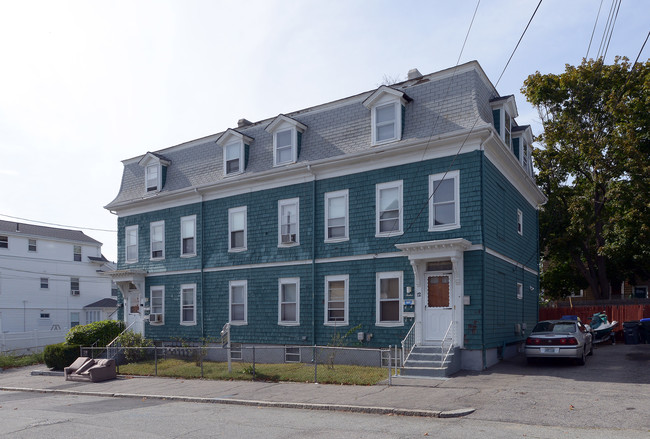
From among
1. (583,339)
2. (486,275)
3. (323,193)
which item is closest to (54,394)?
(323,193)

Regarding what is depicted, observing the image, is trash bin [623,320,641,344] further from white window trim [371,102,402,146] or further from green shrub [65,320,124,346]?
green shrub [65,320,124,346]

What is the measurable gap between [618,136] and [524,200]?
30.6ft

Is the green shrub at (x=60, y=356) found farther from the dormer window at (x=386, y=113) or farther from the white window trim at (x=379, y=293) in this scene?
the dormer window at (x=386, y=113)

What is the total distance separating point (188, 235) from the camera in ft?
82.2

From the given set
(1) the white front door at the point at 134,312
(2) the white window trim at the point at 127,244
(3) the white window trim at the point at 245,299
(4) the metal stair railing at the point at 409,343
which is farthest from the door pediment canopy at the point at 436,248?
(2) the white window trim at the point at 127,244

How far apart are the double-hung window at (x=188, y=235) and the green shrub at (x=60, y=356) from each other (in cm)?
595

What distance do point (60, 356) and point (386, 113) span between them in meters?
15.7

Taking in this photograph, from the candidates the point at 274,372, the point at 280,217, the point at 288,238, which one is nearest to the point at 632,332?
the point at 288,238

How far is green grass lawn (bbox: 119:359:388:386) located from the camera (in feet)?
51.1

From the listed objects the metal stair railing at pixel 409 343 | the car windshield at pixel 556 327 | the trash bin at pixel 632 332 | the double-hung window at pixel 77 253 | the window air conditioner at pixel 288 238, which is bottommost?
the trash bin at pixel 632 332

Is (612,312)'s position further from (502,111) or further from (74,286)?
(74,286)

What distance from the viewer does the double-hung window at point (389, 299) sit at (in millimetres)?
18531

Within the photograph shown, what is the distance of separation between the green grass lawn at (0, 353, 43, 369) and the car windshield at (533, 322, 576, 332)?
22.4m

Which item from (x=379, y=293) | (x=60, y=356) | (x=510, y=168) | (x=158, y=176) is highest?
(x=158, y=176)
